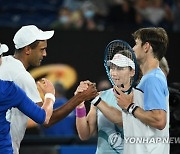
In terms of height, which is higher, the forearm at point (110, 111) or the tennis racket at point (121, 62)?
the tennis racket at point (121, 62)

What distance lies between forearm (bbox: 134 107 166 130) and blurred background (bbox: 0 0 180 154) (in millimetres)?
3335

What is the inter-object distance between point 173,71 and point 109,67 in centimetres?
616

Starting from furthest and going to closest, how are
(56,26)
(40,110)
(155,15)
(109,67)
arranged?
(155,15), (56,26), (109,67), (40,110)

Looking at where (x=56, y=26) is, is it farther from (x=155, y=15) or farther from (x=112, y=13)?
(x=155, y=15)

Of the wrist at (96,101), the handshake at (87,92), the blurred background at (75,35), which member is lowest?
the wrist at (96,101)

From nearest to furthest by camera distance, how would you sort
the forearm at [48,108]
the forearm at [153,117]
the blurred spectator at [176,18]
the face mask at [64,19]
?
the forearm at [153,117]
the forearm at [48,108]
the face mask at [64,19]
the blurred spectator at [176,18]

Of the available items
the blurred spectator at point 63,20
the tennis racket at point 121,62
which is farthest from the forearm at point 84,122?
the blurred spectator at point 63,20

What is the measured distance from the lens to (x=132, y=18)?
12383mm

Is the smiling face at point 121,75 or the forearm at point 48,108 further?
the smiling face at point 121,75

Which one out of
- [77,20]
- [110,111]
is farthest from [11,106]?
[77,20]

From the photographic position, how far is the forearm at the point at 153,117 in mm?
4934

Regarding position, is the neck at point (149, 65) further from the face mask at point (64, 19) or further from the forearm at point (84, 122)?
the face mask at point (64, 19)

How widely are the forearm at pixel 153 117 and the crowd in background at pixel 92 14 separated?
7.07m

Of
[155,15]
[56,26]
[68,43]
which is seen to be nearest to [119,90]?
[68,43]
